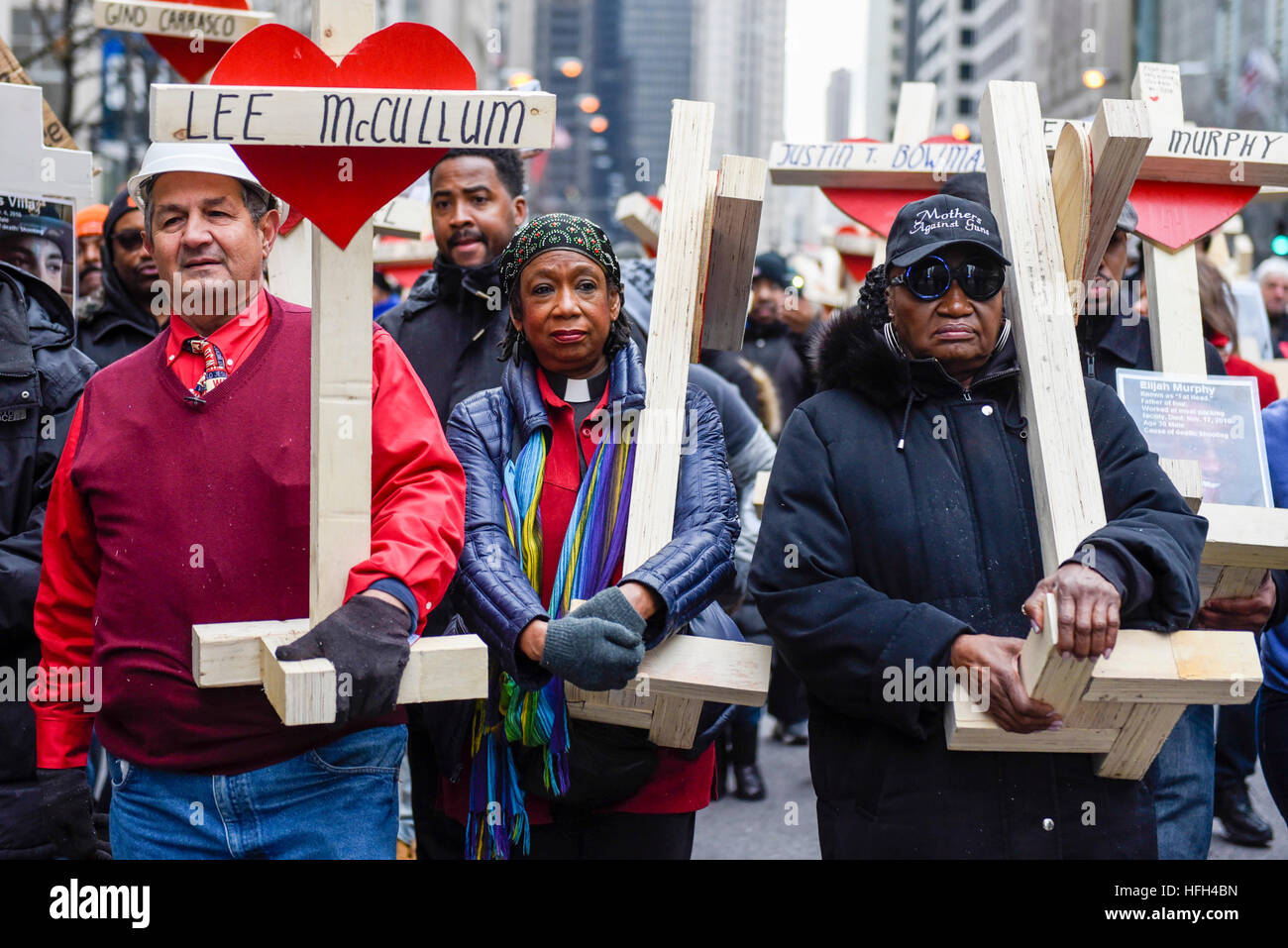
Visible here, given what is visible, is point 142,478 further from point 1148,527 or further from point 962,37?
point 962,37

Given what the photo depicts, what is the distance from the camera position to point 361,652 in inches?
Result: 93.4

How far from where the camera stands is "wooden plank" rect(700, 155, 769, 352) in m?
3.23

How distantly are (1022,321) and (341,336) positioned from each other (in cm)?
146

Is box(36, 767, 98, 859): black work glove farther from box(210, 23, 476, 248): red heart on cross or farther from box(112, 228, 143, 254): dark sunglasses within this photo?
box(112, 228, 143, 254): dark sunglasses

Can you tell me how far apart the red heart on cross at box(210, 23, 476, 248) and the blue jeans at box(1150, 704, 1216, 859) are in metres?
2.30

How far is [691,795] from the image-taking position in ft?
10.9

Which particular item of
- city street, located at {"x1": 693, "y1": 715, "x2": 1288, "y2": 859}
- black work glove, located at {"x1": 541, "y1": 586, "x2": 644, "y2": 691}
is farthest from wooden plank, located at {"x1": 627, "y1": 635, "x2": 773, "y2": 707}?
city street, located at {"x1": 693, "y1": 715, "x2": 1288, "y2": 859}

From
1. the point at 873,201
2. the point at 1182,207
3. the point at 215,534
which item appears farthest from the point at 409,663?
the point at 1182,207

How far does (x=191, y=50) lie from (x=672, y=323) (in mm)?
2365

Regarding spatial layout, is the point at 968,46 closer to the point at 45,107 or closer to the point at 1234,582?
the point at 45,107

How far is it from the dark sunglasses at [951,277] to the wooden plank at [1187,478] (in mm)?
545

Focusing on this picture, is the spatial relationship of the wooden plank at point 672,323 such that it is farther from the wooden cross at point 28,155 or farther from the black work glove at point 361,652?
the wooden cross at point 28,155

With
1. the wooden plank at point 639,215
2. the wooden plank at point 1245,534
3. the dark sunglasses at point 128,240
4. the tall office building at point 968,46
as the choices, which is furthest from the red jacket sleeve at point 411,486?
the tall office building at point 968,46

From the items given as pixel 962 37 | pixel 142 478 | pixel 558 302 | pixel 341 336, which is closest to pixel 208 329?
pixel 142 478
